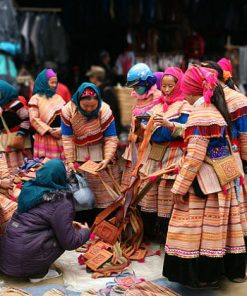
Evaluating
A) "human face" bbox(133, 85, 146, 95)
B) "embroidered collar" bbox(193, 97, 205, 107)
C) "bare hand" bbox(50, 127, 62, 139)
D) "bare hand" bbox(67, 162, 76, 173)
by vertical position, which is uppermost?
"human face" bbox(133, 85, 146, 95)

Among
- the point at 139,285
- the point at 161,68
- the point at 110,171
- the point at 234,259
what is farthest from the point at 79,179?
the point at 161,68

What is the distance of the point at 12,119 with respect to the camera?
561cm

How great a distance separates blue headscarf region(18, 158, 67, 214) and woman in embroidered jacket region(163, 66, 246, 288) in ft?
3.02

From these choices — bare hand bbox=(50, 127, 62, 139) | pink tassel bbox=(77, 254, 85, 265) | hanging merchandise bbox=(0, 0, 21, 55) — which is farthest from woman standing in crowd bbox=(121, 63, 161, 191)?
hanging merchandise bbox=(0, 0, 21, 55)

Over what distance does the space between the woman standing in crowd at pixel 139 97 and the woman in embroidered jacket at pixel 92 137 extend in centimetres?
17

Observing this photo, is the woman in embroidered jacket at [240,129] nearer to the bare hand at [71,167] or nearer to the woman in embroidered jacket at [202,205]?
the woman in embroidered jacket at [202,205]

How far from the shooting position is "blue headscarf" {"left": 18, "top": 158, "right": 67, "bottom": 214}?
4.29 m

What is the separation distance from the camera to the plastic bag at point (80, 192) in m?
5.11

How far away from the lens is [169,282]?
14.4 ft

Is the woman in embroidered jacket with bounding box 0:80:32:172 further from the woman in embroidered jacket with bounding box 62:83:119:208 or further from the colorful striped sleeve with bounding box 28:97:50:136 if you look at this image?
the woman in embroidered jacket with bounding box 62:83:119:208

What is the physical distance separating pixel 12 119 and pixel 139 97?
1.34m

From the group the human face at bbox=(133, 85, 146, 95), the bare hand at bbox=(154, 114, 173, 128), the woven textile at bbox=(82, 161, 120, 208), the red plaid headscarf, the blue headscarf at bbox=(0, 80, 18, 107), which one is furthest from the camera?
the blue headscarf at bbox=(0, 80, 18, 107)

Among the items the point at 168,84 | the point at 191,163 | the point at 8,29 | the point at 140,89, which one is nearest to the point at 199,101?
the point at 191,163

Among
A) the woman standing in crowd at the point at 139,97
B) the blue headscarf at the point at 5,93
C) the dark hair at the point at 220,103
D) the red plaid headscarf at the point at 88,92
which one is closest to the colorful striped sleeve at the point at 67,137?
the red plaid headscarf at the point at 88,92
